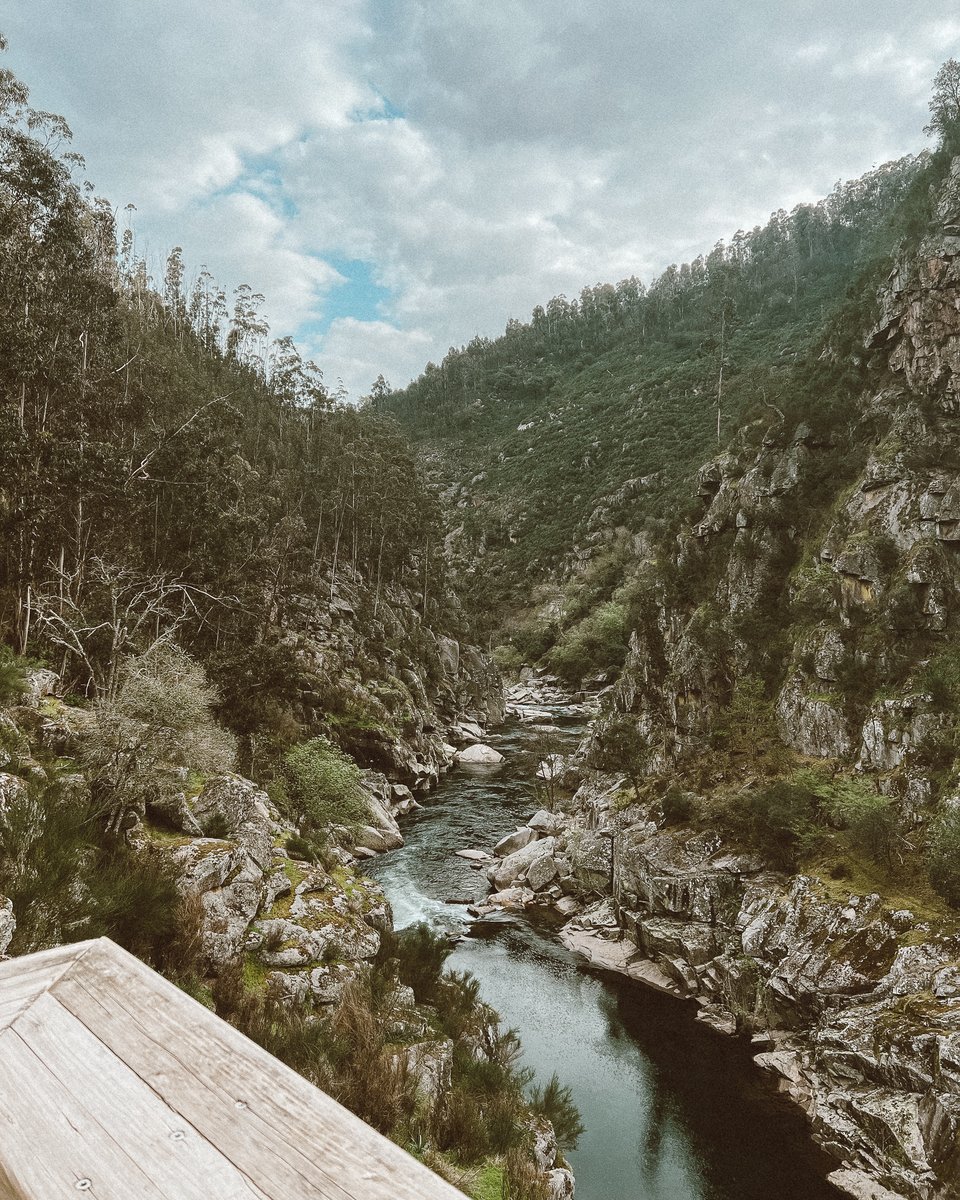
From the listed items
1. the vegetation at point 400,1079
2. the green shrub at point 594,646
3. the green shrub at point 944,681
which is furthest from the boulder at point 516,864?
the green shrub at point 594,646

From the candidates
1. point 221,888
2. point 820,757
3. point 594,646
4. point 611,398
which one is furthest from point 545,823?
point 611,398

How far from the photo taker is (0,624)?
23781 millimetres

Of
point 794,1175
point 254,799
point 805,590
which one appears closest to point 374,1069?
point 254,799

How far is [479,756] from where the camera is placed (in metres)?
53.1

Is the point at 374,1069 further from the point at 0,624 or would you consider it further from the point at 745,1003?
the point at 0,624

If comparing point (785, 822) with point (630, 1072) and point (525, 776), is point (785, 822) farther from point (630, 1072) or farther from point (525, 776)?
point (525, 776)

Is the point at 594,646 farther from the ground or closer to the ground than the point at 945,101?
closer to the ground

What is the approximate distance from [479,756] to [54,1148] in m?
53.1

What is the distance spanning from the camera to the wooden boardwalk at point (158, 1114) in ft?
3.76

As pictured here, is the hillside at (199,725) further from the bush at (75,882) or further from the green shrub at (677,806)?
the green shrub at (677,806)

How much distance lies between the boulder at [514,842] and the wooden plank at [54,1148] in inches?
1374

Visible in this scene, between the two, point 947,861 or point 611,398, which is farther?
point 611,398

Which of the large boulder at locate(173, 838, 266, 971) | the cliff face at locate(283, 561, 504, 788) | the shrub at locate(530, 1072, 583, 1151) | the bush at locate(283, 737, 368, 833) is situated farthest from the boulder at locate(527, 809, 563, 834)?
the large boulder at locate(173, 838, 266, 971)

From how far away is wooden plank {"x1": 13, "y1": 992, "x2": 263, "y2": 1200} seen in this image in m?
1.15
